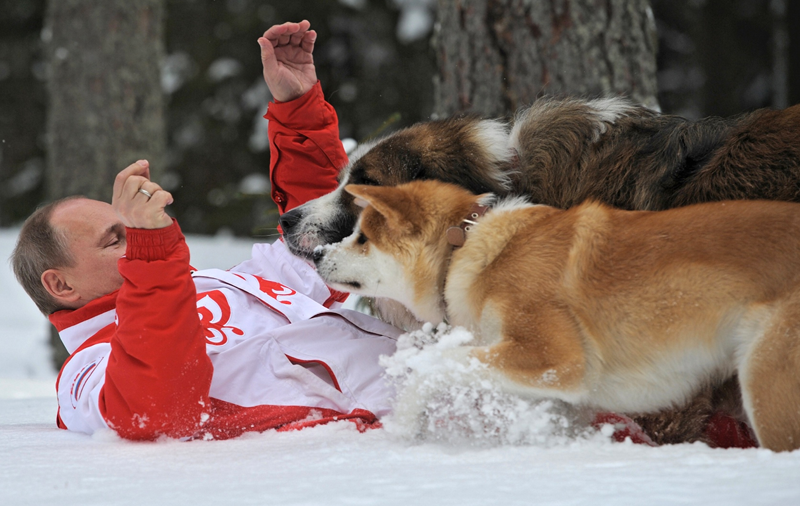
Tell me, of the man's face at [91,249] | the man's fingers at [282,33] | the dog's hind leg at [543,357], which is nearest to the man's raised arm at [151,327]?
the man's face at [91,249]

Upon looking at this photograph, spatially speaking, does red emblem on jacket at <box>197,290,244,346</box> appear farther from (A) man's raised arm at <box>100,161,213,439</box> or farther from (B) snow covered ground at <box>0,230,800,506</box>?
(B) snow covered ground at <box>0,230,800,506</box>

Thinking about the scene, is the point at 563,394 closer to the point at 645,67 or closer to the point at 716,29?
the point at 645,67

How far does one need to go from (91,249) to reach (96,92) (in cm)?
360

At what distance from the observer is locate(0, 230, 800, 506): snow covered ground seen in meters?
1.55

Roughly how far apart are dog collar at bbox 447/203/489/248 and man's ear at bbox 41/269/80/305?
166 centimetres

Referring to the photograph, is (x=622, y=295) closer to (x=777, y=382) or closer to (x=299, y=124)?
(x=777, y=382)

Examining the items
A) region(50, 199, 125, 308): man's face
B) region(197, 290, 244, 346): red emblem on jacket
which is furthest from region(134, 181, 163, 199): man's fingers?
region(50, 199, 125, 308): man's face

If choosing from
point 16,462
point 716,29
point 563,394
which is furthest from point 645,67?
point 716,29

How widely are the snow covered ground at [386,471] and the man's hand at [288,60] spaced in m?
1.58

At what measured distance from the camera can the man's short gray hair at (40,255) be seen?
3.12 m

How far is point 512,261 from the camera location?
2318 millimetres

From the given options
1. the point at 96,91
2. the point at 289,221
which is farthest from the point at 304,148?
the point at 96,91

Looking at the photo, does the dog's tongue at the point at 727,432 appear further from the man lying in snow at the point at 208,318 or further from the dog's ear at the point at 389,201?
the dog's ear at the point at 389,201

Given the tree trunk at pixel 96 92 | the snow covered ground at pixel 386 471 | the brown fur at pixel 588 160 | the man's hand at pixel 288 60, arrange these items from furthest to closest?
1. the tree trunk at pixel 96 92
2. the man's hand at pixel 288 60
3. the brown fur at pixel 588 160
4. the snow covered ground at pixel 386 471
